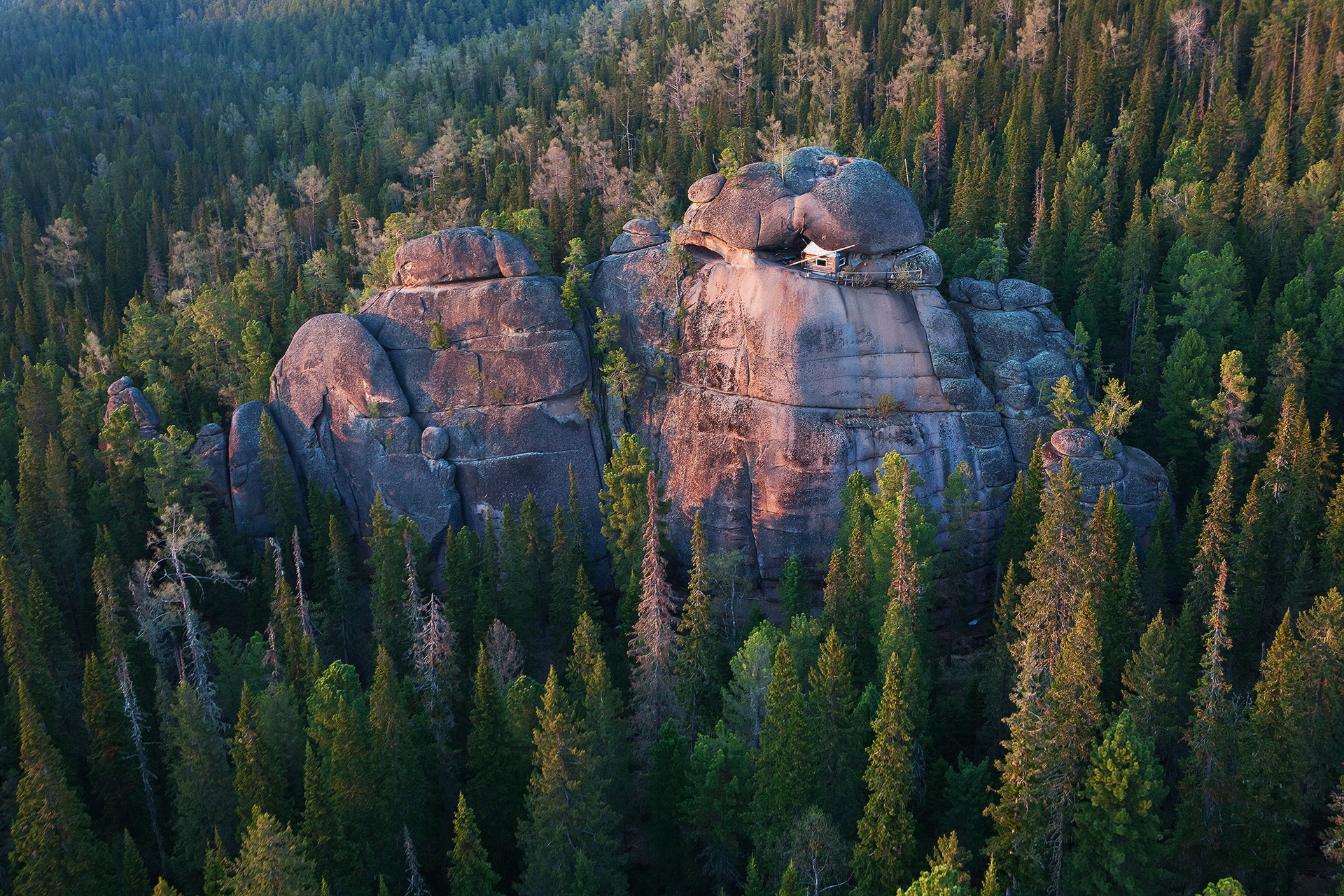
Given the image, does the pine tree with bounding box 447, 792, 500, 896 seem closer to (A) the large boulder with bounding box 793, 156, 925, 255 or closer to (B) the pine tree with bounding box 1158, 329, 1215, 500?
(A) the large boulder with bounding box 793, 156, 925, 255

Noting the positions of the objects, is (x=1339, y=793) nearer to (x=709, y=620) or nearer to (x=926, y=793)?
(x=926, y=793)

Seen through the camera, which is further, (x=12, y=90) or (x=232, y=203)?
(x=12, y=90)

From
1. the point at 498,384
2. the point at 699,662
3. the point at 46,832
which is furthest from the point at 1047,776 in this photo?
the point at 498,384

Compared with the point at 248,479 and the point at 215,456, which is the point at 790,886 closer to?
the point at 248,479

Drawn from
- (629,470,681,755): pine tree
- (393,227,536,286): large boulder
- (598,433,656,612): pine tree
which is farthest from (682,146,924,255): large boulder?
(629,470,681,755): pine tree

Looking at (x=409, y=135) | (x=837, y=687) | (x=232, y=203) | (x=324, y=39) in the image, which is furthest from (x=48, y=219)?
(x=837, y=687)

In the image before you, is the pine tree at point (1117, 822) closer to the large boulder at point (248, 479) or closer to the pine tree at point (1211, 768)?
the pine tree at point (1211, 768)
